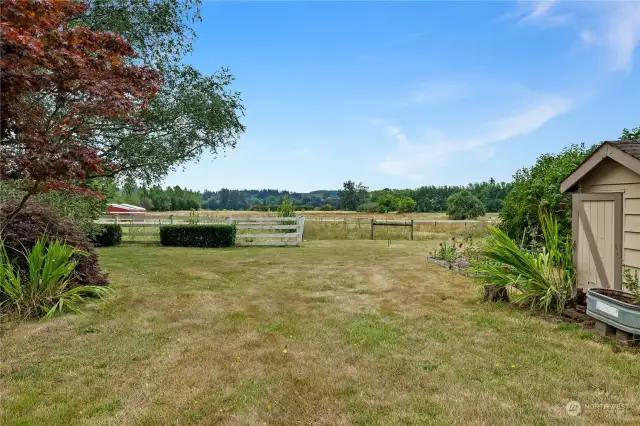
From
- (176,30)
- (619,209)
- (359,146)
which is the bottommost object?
(619,209)

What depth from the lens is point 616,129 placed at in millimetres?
8367

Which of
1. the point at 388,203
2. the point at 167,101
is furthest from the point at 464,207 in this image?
the point at 167,101

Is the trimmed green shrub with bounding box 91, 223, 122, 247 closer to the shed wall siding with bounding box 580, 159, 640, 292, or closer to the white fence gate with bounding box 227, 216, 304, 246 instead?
the white fence gate with bounding box 227, 216, 304, 246

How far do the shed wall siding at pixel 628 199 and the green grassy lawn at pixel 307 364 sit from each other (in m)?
1.09

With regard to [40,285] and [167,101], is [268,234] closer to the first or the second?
[167,101]

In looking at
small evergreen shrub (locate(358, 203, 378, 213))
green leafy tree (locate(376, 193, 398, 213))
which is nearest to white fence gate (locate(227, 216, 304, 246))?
green leafy tree (locate(376, 193, 398, 213))

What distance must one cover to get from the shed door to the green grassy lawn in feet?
2.98

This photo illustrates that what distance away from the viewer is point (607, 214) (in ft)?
15.3

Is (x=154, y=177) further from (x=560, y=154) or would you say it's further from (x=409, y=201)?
(x=409, y=201)

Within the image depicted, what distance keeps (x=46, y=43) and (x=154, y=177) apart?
6853 mm

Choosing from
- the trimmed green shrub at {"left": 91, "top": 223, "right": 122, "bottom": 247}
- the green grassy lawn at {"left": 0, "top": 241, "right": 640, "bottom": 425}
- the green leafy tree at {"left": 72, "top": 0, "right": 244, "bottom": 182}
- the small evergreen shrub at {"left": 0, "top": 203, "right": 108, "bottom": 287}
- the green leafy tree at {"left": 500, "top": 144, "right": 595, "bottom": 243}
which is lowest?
the green grassy lawn at {"left": 0, "top": 241, "right": 640, "bottom": 425}

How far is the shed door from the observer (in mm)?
4523

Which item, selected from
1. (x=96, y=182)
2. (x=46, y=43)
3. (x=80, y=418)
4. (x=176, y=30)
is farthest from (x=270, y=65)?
(x=80, y=418)

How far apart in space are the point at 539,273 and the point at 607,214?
110 cm
